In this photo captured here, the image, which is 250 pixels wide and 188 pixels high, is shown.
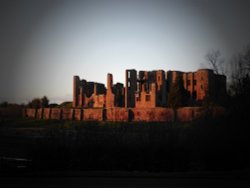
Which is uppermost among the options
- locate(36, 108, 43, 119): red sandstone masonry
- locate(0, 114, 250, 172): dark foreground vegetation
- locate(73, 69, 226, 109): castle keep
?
locate(73, 69, 226, 109): castle keep

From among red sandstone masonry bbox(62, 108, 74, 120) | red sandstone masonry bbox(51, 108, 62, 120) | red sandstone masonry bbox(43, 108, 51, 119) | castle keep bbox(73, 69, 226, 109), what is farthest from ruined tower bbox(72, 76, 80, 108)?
red sandstone masonry bbox(62, 108, 74, 120)

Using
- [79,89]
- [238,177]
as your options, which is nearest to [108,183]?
[238,177]

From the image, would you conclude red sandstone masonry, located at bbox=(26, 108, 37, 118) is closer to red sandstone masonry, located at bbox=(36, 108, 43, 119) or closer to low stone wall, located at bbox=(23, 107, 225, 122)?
low stone wall, located at bbox=(23, 107, 225, 122)

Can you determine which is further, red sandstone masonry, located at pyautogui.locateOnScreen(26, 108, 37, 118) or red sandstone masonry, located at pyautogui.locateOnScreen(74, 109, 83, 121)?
red sandstone masonry, located at pyautogui.locateOnScreen(26, 108, 37, 118)

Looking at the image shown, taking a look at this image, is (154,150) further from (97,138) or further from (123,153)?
(97,138)

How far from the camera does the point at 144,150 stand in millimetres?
15523

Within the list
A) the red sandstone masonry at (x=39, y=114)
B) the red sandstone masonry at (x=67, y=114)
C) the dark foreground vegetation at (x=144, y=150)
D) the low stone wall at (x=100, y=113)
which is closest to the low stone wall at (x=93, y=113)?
the low stone wall at (x=100, y=113)

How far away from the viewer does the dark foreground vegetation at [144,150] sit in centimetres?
1490

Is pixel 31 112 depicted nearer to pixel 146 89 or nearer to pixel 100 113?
pixel 100 113

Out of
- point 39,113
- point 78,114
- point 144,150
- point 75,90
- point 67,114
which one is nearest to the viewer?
point 144,150

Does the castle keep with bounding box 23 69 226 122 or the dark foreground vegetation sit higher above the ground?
the castle keep with bounding box 23 69 226 122

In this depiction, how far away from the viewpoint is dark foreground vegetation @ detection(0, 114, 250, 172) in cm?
1490

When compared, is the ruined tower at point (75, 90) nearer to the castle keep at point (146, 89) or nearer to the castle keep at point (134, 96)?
the castle keep at point (134, 96)

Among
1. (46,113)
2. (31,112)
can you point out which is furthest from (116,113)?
(31,112)
